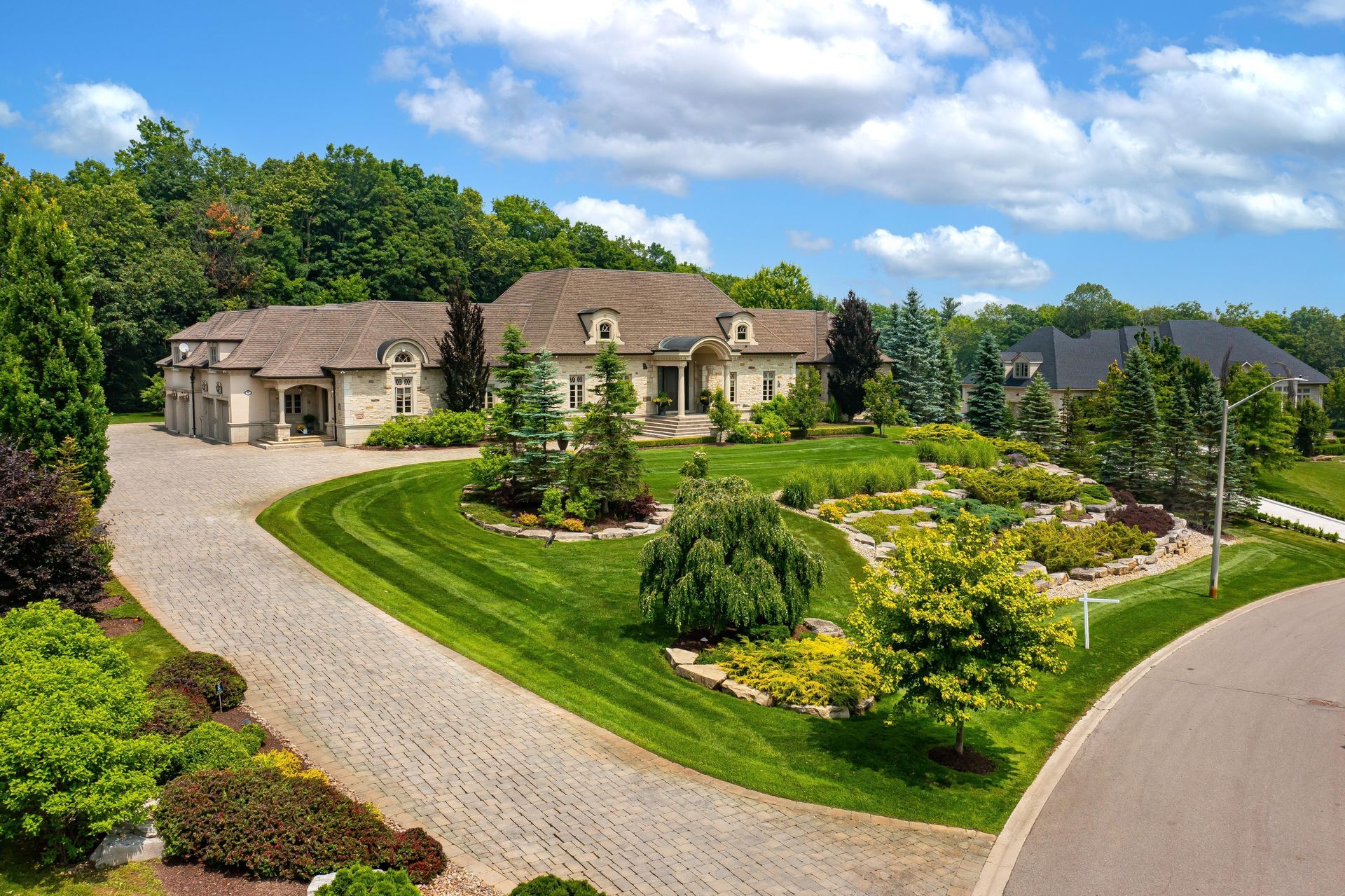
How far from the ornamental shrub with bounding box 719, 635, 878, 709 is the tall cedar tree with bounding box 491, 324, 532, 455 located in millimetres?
12344

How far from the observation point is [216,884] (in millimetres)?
9000

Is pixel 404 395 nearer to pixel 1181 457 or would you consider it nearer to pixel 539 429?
pixel 539 429

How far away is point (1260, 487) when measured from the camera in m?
45.8

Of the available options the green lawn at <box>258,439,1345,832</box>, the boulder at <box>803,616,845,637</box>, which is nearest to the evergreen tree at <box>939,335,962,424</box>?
the green lawn at <box>258,439,1345,832</box>

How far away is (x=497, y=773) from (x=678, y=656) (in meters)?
4.89

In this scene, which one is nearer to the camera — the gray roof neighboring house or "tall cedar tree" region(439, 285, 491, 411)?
"tall cedar tree" region(439, 285, 491, 411)

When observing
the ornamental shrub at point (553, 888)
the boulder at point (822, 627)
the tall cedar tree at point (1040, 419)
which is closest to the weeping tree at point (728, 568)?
the boulder at point (822, 627)

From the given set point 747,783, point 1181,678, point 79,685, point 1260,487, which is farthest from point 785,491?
point 1260,487

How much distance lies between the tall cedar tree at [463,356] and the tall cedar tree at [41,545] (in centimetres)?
2493

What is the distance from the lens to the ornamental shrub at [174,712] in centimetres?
1138

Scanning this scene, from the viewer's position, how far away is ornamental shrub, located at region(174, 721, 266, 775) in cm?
1073

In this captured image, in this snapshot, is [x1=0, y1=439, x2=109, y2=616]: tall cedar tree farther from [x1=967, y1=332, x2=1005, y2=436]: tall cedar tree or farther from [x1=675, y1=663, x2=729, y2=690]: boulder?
[x1=967, y1=332, x2=1005, y2=436]: tall cedar tree

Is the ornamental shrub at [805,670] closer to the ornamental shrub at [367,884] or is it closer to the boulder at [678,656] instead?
the boulder at [678,656]

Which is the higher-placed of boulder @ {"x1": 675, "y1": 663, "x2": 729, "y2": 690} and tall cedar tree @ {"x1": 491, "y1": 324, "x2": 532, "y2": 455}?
tall cedar tree @ {"x1": 491, "y1": 324, "x2": 532, "y2": 455}
